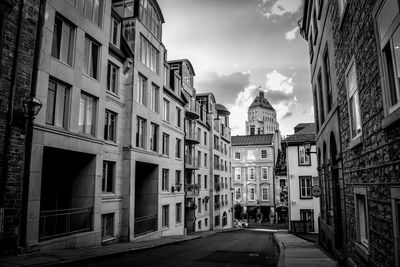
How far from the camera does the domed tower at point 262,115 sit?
15012 centimetres

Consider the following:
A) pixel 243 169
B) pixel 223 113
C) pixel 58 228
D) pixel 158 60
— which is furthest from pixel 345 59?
pixel 243 169

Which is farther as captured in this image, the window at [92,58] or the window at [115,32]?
the window at [115,32]

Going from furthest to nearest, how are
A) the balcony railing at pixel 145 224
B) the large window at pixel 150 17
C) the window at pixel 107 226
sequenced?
the large window at pixel 150 17 → the balcony railing at pixel 145 224 → the window at pixel 107 226

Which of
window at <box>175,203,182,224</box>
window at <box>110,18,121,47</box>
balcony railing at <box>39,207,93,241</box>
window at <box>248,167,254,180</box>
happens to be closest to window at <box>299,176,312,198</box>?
window at <box>175,203,182,224</box>

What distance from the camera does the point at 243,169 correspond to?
65.8 meters

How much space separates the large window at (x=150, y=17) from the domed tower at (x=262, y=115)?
124 m

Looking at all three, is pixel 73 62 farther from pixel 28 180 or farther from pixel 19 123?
pixel 28 180

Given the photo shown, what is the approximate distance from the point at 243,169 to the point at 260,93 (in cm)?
10333

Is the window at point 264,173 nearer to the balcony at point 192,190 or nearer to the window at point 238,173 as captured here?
the window at point 238,173

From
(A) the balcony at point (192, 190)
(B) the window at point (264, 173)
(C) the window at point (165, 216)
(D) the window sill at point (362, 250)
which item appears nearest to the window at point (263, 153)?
(B) the window at point (264, 173)

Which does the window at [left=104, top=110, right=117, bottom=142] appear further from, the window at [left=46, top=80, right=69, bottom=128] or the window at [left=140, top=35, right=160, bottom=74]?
the window at [left=140, top=35, right=160, bottom=74]

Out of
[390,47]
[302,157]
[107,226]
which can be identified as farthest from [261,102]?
A: [390,47]

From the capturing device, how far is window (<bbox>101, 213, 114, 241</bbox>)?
17484 mm

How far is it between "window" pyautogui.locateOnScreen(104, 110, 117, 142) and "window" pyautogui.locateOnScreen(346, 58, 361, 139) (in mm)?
13349
